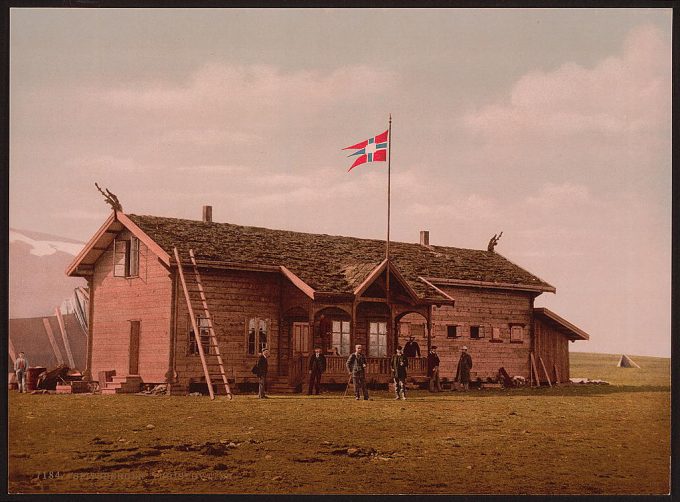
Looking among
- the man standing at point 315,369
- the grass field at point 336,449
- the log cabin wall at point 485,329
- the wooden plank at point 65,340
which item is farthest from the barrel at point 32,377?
the log cabin wall at point 485,329

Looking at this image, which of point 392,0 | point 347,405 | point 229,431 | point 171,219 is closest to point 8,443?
point 229,431

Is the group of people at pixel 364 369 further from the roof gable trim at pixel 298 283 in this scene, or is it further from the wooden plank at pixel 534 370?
the wooden plank at pixel 534 370

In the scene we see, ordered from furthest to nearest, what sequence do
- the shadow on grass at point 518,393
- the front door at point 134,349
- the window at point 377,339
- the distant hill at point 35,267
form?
the window at point 377,339 < the front door at point 134,349 < the shadow on grass at point 518,393 < the distant hill at point 35,267

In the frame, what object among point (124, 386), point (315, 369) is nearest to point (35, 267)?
point (124, 386)

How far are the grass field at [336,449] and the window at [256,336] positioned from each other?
7231 mm

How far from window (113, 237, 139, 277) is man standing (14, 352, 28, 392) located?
4.32 m

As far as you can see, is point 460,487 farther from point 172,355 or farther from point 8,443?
point 172,355

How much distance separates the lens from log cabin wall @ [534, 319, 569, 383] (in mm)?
42094

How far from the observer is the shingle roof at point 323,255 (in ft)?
114

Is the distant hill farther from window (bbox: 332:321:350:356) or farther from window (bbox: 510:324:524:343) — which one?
window (bbox: 510:324:524:343)

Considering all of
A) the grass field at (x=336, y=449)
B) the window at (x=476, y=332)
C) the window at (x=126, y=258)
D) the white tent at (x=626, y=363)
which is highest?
the window at (x=126, y=258)

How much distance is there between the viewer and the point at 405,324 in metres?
39.2

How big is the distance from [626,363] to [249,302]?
1234 centimetres

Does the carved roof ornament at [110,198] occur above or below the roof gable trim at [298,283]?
above
